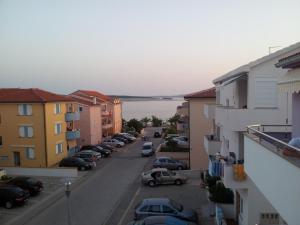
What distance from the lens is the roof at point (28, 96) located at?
142ft

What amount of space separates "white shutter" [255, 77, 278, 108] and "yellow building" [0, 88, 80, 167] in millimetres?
28515

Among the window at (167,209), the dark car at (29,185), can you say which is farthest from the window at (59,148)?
the window at (167,209)

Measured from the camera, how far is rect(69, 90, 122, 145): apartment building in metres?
57.7

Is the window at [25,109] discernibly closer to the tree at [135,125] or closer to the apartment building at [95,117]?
the apartment building at [95,117]

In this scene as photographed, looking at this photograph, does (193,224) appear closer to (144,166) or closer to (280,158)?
(280,158)

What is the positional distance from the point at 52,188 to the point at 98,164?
12.1 metres

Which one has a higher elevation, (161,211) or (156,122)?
(156,122)

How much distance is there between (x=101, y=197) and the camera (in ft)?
99.8

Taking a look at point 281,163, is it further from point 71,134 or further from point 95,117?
point 95,117

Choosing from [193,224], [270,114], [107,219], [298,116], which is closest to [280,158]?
[298,116]

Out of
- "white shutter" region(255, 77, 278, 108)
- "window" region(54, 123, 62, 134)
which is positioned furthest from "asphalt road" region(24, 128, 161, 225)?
"white shutter" region(255, 77, 278, 108)

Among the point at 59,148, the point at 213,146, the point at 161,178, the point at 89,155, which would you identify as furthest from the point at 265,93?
the point at 59,148

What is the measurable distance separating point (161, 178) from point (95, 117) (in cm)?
2877

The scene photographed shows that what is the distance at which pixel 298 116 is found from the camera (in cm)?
1079
